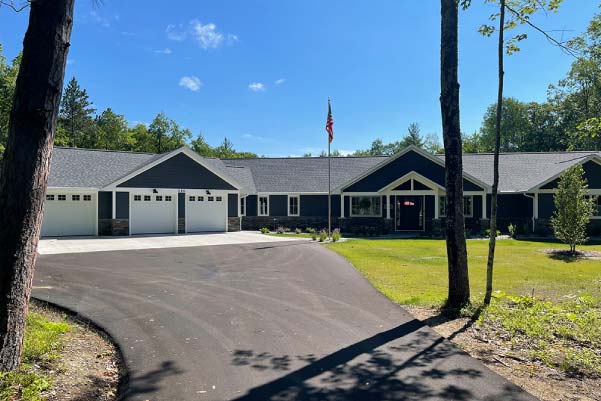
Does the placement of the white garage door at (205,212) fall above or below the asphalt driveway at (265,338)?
above

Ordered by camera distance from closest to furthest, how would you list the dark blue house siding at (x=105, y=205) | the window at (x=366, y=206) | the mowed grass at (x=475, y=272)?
1. the mowed grass at (x=475, y=272)
2. the dark blue house siding at (x=105, y=205)
3. the window at (x=366, y=206)

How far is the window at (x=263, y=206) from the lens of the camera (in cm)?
3067

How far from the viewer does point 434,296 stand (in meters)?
8.93

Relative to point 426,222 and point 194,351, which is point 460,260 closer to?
point 194,351

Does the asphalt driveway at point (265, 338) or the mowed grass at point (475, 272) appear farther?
the mowed grass at point (475, 272)

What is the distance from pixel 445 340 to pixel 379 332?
950 millimetres

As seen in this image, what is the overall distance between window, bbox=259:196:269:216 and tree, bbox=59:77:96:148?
→ 39.5 m

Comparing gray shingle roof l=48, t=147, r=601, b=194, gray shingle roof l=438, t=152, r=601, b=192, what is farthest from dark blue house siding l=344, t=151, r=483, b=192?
gray shingle roof l=438, t=152, r=601, b=192

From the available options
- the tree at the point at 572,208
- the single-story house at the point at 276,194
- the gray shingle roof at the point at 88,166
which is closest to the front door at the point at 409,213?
the single-story house at the point at 276,194

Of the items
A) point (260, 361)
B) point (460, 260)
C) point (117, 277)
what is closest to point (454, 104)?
point (460, 260)

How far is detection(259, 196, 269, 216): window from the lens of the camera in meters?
30.7

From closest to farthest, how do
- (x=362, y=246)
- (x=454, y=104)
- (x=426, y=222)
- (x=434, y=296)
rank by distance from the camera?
(x=454, y=104) < (x=434, y=296) < (x=362, y=246) < (x=426, y=222)

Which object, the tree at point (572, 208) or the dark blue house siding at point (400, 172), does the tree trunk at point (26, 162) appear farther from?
the dark blue house siding at point (400, 172)

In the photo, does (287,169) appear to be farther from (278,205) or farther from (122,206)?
(122,206)
